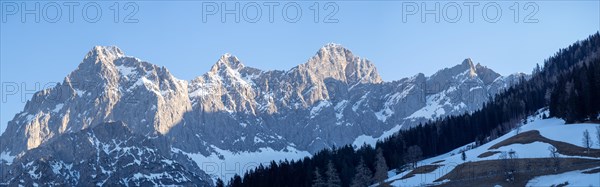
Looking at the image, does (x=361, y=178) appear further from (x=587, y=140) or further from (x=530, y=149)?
(x=587, y=140)

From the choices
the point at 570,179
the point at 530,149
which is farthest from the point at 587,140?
the point at 570,179

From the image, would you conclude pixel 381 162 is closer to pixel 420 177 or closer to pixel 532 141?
pixel 420 177

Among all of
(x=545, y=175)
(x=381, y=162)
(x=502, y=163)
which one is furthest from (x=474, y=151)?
(x=545, y=175)

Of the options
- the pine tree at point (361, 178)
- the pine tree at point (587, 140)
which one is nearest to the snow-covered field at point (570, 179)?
the pine tree at point (587, 140)

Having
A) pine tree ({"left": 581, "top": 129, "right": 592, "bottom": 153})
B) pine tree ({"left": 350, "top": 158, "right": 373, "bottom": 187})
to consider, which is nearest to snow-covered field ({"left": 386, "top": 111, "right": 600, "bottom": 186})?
pine tree ({"left": 581, "top": 129, "right": 592, "bottom": 153})

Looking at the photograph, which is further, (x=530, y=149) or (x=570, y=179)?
(x=530, y=149)

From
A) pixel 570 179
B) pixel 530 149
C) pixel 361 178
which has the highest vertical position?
pixel 530 149

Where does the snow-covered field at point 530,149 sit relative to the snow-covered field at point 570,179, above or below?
above

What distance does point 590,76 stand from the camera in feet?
565

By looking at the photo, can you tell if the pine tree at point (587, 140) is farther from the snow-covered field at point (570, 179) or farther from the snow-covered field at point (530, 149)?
the snow-covered field at point (570, 179)

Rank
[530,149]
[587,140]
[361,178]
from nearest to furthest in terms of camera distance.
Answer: [587,140] → [530,149] → [361,178]

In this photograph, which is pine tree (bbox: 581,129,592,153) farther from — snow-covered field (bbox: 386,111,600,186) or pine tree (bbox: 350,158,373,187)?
pine tree (bbox: 350,158,373,187)

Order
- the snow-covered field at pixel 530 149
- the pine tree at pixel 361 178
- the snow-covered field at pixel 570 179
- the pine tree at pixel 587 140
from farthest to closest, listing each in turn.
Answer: the pine tree at pixel 361 178 → the snow-covered field at pixel 530 149 → the pine tree at pixel 587 140 → the snow-covered field at pixel 570 179

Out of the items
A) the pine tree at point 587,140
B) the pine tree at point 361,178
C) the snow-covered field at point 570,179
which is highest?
the pine tree at point 587,140
